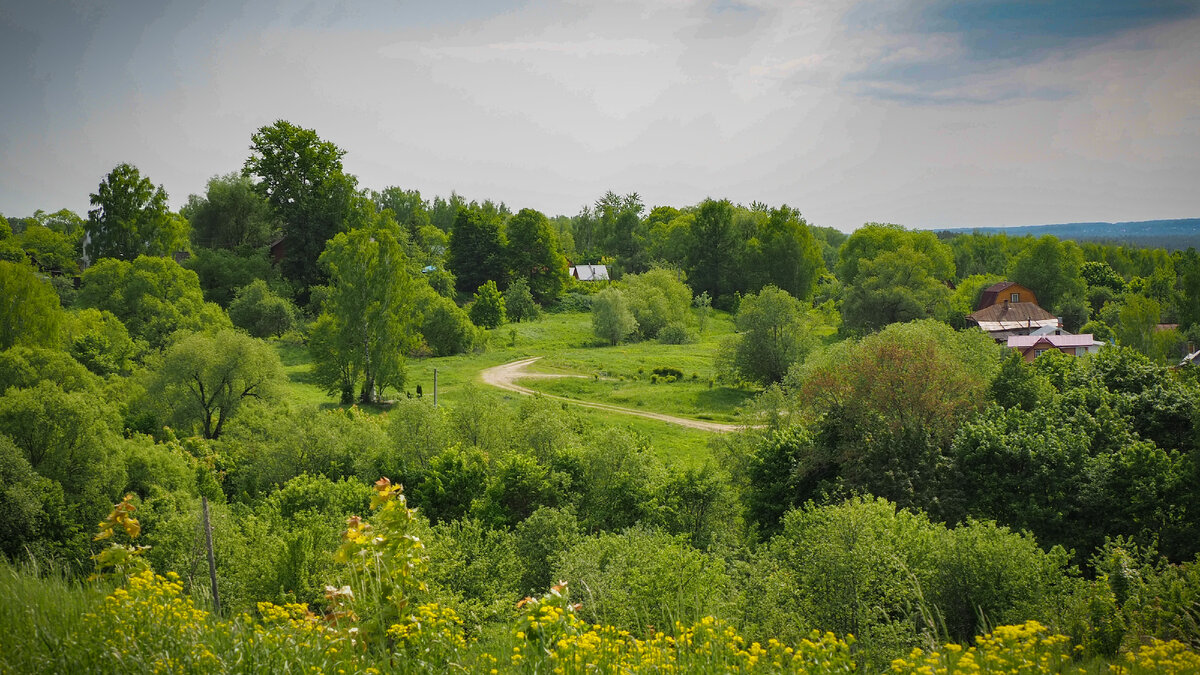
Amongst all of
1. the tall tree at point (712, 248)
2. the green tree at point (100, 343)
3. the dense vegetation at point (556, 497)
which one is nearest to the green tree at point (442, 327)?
the dense vegetation at point (556, 497)

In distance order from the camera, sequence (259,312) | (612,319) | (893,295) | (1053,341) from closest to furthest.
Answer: (259,312) → (1053,341) → (893,295) → (612,319)

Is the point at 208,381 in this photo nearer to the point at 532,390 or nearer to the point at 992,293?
the point at 532,390

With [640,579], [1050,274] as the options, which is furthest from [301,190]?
[1050,274]

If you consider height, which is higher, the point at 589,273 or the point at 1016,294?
the point at 589,273

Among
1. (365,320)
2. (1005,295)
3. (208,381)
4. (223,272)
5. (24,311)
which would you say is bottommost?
(208,381)

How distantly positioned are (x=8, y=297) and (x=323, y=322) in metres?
14.5

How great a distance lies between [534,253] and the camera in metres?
78.7

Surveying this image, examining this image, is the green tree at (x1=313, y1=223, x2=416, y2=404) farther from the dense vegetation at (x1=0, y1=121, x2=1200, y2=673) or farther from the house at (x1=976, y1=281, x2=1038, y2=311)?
the house at (x1=976, y1=281, x2=1038, y2=311)

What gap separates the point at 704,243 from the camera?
9288cm

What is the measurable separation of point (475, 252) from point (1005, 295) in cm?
5480

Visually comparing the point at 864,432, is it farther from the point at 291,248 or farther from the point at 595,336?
the point at 291,248

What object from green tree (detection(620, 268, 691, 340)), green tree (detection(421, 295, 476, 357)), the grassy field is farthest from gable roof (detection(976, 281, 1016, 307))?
green tree (detection(421, 295, 476, 357))

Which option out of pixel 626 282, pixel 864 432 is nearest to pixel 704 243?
pixel 626 282

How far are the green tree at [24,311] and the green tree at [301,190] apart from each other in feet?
103
